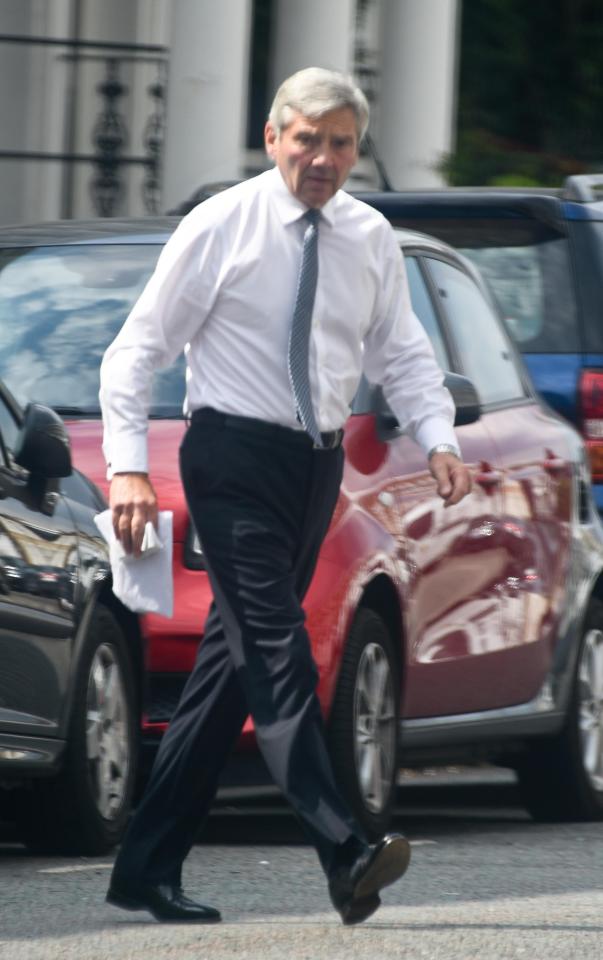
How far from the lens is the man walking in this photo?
5398 mm

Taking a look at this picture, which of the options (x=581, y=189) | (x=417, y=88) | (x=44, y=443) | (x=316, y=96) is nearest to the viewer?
(x=316, y=96)

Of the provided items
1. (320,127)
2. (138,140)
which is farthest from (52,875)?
(138,140)

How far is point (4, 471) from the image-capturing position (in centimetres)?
684

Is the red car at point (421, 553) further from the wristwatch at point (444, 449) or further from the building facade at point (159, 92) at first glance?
the building facade at point (159, 92)

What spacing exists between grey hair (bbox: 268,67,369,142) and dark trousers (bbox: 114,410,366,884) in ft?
2.07

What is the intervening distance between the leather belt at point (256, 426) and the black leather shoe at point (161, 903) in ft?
3.10

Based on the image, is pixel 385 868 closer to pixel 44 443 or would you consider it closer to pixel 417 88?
pixel 44 443

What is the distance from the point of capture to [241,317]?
17.9ft

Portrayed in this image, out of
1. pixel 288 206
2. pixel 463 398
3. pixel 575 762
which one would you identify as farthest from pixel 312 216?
pixel 575 762

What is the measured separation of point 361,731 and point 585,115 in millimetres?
30764

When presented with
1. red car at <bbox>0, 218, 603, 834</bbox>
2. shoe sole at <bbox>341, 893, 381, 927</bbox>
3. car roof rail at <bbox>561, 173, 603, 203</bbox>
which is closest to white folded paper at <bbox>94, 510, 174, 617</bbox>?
shoe sole at <bbox>341, 893, 381, 927</bbox>

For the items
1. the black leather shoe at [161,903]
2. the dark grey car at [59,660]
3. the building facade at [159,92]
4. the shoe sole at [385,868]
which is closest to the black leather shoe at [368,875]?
the shoe sole at [385,868]

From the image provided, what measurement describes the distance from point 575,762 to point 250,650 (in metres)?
3.25

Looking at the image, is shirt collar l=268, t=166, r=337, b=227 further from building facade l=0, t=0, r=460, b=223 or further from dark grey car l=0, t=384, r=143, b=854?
building facade l=0, t=0, r=460, b=223
